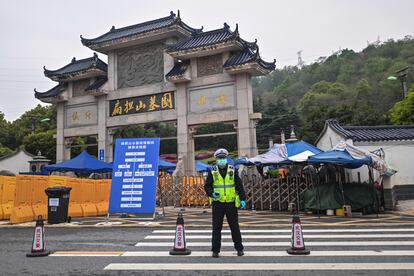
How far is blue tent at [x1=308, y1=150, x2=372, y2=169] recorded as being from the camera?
12.5m

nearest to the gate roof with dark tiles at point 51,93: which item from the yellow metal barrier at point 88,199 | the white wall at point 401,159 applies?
the yellow metal barrier at point 88,199

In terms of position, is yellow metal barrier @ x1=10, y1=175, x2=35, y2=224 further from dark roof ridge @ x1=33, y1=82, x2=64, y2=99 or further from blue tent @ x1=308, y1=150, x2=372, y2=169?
dark roof ridge @ x1=33, y1=82, x2=64, y2=99

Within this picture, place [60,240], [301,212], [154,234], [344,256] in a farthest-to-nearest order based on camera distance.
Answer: [301,212], [154,234], [60,240], [344,256]

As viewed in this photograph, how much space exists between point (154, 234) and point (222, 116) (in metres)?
12.9

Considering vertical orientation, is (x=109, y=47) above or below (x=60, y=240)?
above

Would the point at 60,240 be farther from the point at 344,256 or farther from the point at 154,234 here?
the point at 344,256

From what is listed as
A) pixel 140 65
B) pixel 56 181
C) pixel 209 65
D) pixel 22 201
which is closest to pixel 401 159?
pixel 209 65

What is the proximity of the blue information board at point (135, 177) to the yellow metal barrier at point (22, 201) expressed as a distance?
2.65 metres

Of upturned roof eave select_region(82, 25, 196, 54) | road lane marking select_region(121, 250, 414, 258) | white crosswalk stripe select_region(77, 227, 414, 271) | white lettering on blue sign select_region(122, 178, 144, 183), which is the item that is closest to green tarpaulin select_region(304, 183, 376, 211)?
white crosswalk stripe select_region(77, 227, 414, 271)

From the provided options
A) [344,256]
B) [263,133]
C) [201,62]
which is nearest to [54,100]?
[201,62]

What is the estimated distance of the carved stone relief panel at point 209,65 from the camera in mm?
22109

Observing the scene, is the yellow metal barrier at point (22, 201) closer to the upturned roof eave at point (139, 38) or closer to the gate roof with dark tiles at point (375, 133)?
the upturned roof eave at point (139, 38)

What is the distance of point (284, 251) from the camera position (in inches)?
261

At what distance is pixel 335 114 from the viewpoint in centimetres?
4531
